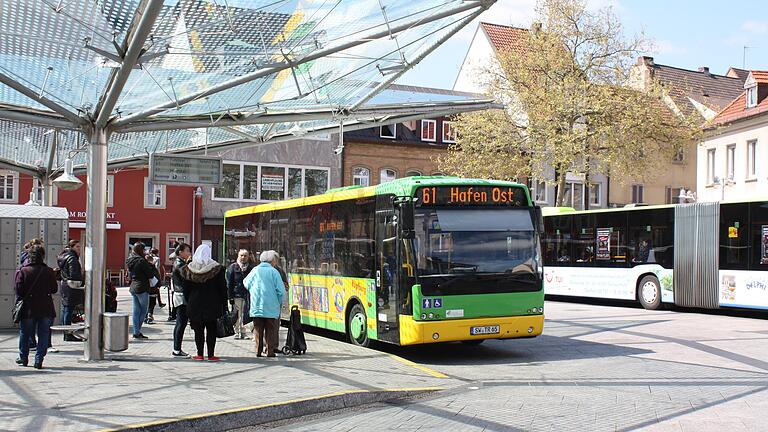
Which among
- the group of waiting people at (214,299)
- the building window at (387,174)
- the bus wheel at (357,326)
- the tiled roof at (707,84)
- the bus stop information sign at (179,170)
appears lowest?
the bus wheel at (357,326)

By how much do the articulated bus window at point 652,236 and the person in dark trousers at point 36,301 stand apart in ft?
60.5

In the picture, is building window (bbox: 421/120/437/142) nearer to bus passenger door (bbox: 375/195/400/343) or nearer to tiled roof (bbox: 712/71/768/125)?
tiled roof (bbox: 712/71/768/125)

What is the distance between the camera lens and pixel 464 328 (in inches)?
545

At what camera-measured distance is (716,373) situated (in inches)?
493

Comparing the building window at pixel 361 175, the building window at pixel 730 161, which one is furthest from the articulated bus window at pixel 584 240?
the building window at pixel 361 175

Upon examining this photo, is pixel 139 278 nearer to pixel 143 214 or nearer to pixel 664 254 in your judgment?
pixel 664 254

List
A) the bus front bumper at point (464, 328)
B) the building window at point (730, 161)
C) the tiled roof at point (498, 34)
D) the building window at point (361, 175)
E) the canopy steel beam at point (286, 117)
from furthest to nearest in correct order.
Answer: the tiled roof at point (498, 34) < the building window at point (361, 175) < the building window at point (730, 161) < the canopy steel beam at point (286, 117) < the bus front bumper at point (464, 328)

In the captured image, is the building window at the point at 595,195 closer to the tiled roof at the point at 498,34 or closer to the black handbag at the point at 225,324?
the tiled roof at the point at 498,34

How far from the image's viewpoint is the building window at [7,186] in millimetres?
41344

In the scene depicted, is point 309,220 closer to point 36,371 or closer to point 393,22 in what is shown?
point 393,22

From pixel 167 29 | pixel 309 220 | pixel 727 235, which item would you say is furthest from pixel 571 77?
pixel 167 29

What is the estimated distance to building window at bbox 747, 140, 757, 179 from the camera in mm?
41438

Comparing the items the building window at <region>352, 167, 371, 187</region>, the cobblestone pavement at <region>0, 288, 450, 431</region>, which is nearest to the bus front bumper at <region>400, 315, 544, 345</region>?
the cobblestone pavement at <region>0, 288, 450, 431</region>

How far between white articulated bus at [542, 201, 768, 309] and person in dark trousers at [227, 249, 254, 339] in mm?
13049
